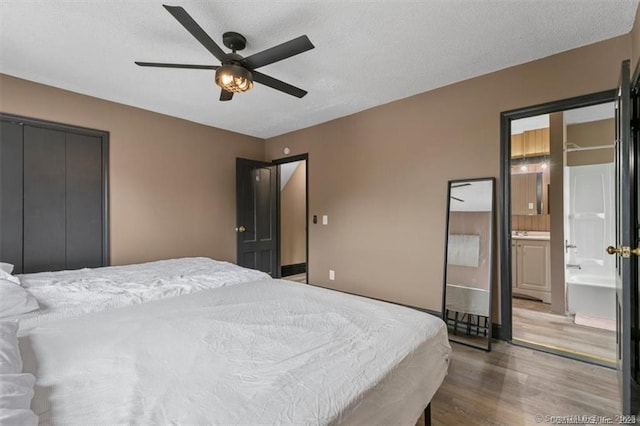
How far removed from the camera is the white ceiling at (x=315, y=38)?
1.98 m

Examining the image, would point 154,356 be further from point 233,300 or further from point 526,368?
point 526,368

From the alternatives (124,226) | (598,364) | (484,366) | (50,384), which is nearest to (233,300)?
(50,384)

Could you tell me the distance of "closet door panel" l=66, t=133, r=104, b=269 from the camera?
3238 mm

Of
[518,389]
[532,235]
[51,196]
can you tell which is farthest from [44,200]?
[532,235]

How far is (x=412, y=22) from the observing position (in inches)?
83.7

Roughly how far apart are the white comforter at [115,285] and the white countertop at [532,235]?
388cm

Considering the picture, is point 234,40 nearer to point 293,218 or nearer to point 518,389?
point 518,389

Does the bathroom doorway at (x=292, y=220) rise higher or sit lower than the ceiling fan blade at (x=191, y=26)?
lower

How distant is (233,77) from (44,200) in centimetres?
264

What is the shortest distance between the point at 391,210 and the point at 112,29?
3.12 m

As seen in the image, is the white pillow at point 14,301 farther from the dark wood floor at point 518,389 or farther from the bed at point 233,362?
the dark wood floor at point 518,389

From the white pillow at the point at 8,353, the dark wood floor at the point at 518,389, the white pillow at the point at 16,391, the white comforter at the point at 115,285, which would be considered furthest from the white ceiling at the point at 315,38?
the dark wood floor at the point at 518,389

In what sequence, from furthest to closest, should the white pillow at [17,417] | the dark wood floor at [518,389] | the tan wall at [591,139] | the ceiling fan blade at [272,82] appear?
the tan wall at [591,139] → the ceiling fan blade at [272,82] → the dark wood floor at [518,389] → the white pillow at [17,417]

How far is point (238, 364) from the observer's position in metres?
1.07
